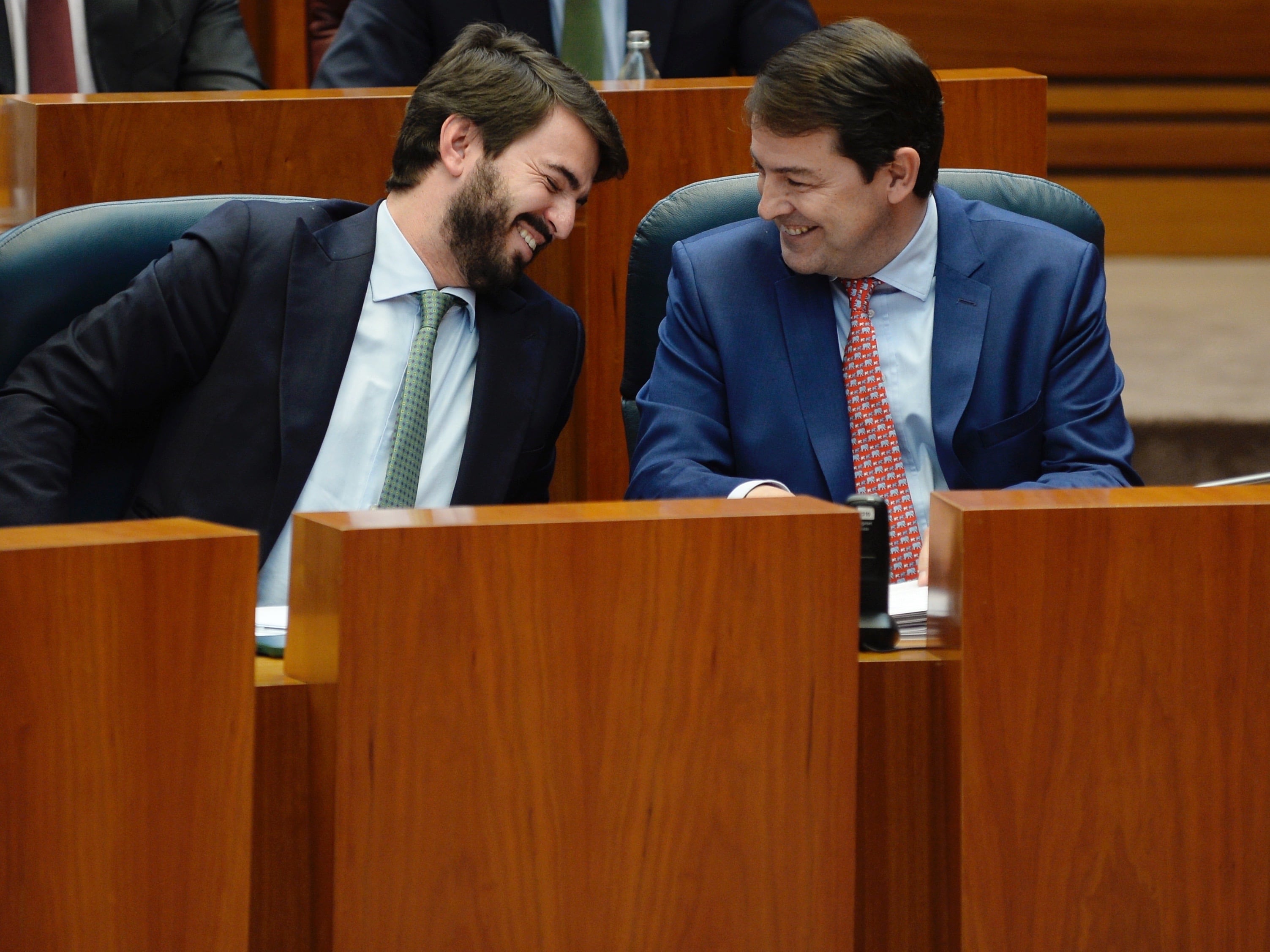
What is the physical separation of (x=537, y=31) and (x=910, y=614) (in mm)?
1183

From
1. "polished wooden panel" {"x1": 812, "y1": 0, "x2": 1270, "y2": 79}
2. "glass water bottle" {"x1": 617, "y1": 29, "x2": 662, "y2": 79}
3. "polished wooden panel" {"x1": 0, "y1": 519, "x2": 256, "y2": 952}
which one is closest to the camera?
"polished wooden panel" {"x1": 0, "y1": 519, "x2": 256, "y2": 952}

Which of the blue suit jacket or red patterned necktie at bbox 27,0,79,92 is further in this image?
red patterned necktie at bbox 27,0,79,92

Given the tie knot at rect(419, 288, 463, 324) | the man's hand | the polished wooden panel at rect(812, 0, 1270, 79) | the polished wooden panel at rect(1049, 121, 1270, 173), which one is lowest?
the man's hand

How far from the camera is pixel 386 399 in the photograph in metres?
1.32

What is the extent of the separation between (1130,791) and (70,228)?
893 millimetres

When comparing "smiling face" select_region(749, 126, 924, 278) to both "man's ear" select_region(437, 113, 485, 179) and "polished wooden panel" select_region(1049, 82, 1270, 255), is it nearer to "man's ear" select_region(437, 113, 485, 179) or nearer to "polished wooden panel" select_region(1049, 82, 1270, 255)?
"man's ear" select_region(437, 113, 485, 179)

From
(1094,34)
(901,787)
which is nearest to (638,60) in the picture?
(901,787)

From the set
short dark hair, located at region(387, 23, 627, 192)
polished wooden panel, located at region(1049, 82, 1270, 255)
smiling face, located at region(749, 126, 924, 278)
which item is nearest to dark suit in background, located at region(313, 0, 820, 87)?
short dark hair, located at region(387, 23, 627, 192)

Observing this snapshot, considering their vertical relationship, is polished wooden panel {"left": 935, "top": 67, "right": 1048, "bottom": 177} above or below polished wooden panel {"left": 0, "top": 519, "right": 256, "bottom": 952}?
above

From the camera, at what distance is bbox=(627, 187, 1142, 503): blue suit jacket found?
4.17 feet

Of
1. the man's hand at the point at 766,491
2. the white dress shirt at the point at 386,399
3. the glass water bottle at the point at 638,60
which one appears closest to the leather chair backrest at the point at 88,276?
the white dress shirt at the point at 386,399

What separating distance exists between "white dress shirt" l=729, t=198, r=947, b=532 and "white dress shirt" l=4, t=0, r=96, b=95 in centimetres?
110

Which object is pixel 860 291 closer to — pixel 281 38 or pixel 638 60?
pixel 638 60

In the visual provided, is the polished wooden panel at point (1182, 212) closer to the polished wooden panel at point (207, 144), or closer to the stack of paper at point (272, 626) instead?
the polished wooden panel at point (207, 144)
